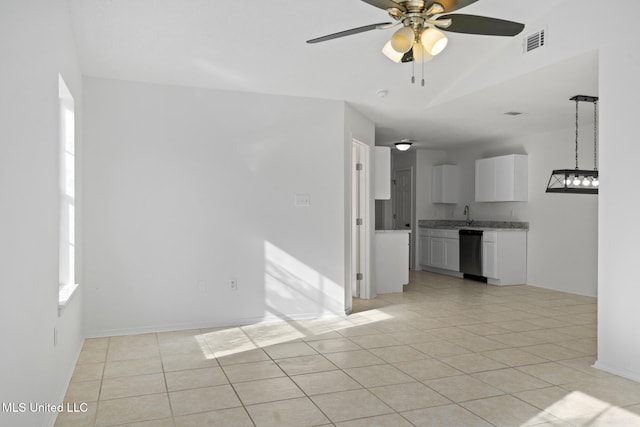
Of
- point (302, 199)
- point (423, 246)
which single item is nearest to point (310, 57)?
point (302, 199)

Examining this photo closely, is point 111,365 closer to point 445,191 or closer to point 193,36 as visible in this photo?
point 193,36

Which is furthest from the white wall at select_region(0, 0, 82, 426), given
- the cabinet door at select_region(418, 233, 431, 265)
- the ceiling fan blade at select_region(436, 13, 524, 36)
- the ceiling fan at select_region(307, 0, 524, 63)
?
the cabinet door at select_region(418, 233, 431, 265)

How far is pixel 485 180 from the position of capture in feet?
28.9

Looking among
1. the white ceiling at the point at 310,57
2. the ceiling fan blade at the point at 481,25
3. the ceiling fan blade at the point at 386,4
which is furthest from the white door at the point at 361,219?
the ceiling fan blade at the point at 386,4

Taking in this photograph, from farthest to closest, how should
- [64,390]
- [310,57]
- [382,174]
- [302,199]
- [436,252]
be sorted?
1. [436,252]
2. [382,174]
3. [302,199]
4. [310,57]
5. [64,390]

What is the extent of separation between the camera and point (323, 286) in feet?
18.6

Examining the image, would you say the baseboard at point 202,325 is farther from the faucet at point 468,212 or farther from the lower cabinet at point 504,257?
the faucet at point 468,212

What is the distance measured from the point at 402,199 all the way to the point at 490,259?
8.95 ft

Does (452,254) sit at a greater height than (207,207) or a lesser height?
lesser

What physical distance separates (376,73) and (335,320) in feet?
8.72

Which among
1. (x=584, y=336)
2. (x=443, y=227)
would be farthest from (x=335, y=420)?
(x=443, y=227)

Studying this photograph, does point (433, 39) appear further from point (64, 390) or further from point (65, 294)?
point (64, 390)

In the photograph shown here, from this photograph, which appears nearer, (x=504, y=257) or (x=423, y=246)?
(x=504, y=257)

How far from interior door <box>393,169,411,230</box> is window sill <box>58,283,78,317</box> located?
7.19 m
